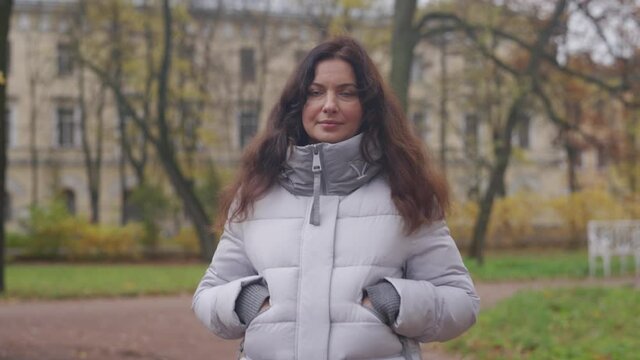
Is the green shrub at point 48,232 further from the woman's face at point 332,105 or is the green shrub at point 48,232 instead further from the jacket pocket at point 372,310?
the jacket pocket at point 372,310

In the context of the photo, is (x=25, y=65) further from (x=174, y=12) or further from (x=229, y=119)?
(x=174, y=12)

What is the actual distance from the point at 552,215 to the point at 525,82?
18793mm

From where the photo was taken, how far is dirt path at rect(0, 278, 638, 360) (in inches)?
372

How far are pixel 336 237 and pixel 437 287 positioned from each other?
1.03 ft

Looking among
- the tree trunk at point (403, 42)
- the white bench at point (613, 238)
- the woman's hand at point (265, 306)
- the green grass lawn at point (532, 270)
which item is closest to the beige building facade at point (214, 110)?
the green grass lawn at point (532, 270)

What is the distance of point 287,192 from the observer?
9.33 ft

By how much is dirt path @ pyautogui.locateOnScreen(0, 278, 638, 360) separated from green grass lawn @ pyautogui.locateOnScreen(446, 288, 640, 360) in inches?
19.9

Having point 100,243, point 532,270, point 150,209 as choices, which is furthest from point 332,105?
point 150,209

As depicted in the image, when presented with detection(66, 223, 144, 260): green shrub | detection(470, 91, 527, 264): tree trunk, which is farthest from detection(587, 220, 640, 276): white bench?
detection(66, 223, 144, 260): green shrub

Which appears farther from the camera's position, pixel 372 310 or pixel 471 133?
pixel 471 133

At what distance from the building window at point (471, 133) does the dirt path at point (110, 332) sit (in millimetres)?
20099

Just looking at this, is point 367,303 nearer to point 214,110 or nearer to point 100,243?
point 100,243

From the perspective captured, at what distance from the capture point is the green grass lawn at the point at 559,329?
26.4 feet

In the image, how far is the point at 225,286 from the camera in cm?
279
